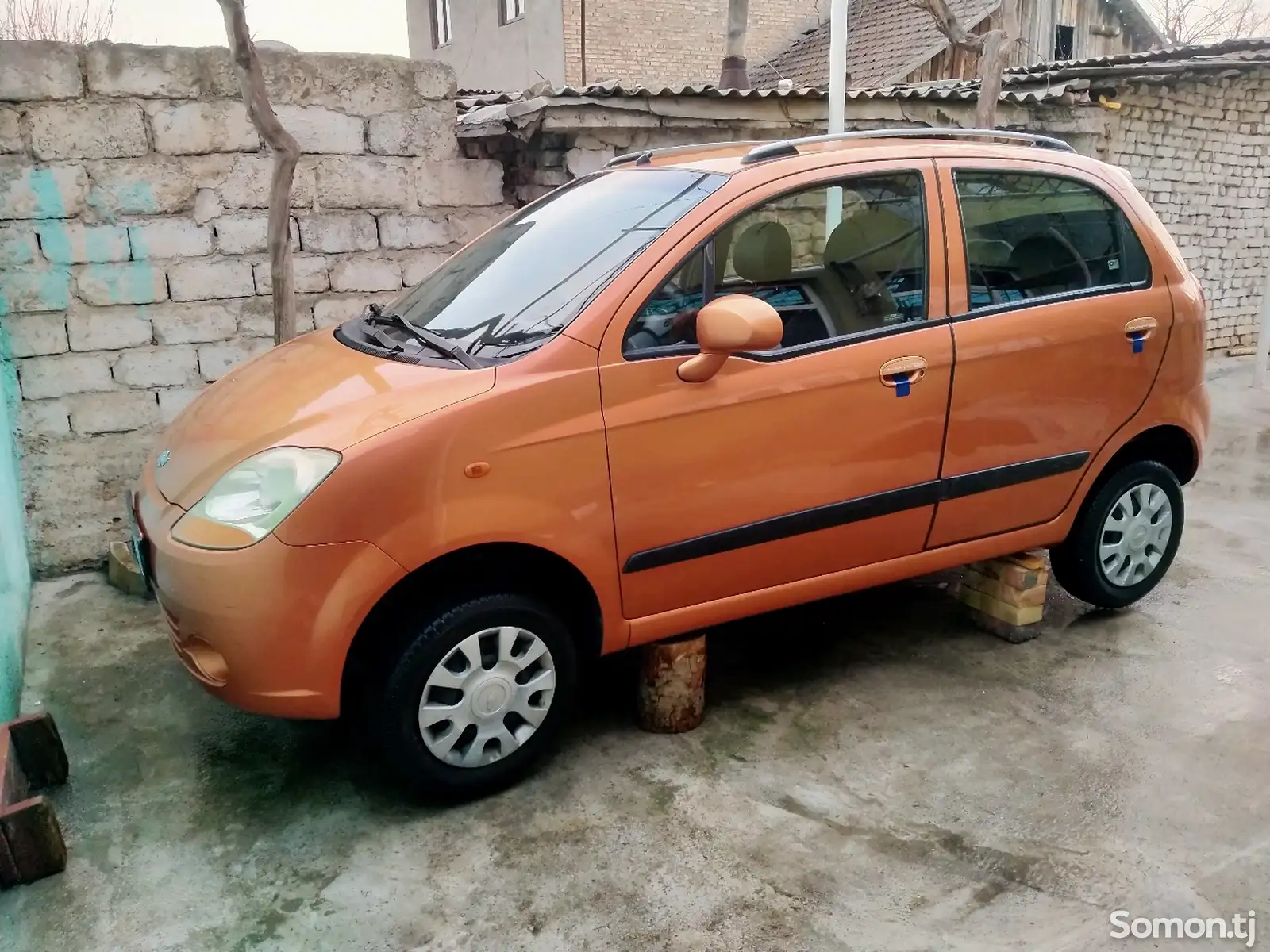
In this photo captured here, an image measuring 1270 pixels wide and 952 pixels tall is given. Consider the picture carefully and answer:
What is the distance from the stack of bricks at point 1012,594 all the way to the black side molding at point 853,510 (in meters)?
0.43

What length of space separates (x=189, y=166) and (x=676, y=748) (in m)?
3.72

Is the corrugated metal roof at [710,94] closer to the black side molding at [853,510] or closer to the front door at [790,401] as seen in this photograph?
the front door at [790,401]

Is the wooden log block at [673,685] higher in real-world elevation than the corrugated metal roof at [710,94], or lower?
lower

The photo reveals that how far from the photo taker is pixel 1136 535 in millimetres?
4094

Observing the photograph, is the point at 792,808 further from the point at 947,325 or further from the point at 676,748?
the point at 947,325

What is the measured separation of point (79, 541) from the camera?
4961mm

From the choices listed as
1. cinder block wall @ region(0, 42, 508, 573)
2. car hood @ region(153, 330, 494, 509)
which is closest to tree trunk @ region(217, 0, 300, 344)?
cinder block wall @ region(0, 42, 508, 573)

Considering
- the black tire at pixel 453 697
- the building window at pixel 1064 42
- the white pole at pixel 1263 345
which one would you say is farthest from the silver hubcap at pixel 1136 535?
the building window at pixel 1064 42

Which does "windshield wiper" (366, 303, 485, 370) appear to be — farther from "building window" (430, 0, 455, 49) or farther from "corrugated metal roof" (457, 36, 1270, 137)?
"building window" (430, 0, 455, 49)

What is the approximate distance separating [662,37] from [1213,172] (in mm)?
9886

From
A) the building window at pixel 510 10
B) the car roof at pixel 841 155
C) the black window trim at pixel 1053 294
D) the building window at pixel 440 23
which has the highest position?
the building window at pixel 440 23

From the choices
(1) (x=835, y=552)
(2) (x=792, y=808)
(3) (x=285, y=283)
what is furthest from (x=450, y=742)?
(3) (x=285, y=283)

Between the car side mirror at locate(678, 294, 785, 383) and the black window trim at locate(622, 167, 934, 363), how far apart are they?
0.53 feet

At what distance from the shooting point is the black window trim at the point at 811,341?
3000mm
